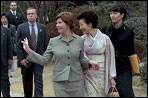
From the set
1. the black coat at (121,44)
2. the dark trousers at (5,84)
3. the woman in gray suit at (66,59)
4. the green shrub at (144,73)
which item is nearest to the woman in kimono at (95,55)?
the woman in gray suit at (66,59)

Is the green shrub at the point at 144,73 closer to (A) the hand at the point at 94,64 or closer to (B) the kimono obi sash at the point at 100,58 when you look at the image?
(B) the kimono obi sash at the point at 100,58

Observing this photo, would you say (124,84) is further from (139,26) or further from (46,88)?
(139,26)

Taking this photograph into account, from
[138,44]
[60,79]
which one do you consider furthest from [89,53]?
[138,44]

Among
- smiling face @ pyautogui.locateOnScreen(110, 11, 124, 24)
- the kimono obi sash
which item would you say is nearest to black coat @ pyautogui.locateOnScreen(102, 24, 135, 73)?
smiling face @ pyautogui.locateOnScreen(110, 11, 124, 24)

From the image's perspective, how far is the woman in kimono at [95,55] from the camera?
4.84 m

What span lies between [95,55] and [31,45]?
2.44 m

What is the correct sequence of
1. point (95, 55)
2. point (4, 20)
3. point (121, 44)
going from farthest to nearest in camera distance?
point (4, 20)
point (121, 44)
point (95, 55)

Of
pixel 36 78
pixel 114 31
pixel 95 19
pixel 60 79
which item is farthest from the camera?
pixel 36 78

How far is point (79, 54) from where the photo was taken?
4645 millimetres

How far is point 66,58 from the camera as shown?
459 centimetres

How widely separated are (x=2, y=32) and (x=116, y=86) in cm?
288

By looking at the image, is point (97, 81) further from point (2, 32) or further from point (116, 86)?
point (2, 32)

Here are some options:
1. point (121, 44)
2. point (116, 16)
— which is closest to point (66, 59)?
point (121, 44)

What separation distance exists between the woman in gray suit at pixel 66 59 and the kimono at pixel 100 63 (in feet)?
0.58
